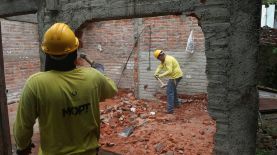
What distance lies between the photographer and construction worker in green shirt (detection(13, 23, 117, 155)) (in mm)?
2094

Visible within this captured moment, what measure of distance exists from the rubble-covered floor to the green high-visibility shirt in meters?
3.96

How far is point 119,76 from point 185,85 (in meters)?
2.55

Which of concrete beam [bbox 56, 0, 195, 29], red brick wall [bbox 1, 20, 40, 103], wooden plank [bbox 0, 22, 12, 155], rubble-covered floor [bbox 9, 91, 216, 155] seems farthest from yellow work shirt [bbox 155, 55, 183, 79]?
wooden plank [bbox 0, 22, 12, 155]

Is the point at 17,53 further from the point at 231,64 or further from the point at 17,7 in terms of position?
the point at 231,64

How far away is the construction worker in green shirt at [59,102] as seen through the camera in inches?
82.4

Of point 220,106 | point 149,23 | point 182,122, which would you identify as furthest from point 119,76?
point 220,106

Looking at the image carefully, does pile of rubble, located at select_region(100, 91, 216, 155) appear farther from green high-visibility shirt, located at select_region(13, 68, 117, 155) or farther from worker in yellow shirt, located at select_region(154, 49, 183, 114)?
green high-visibility shirt, located at select_region(13, 68, 117, 155)

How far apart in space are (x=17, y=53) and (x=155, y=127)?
17.2 ft

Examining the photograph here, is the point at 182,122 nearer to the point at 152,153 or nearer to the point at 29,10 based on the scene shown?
the point at 152,153

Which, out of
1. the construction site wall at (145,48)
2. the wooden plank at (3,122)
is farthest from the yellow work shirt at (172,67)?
the wooden plank at (3,122)

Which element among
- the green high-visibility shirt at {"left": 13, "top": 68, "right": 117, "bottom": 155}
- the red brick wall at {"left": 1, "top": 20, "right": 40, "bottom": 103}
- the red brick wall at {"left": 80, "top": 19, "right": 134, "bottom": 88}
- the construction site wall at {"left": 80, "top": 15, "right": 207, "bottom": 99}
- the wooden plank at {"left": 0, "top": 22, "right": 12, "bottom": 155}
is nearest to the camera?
the green high-visibility shirt at {"left": 13, "top": 68, "right": 117, "bottom": 155}

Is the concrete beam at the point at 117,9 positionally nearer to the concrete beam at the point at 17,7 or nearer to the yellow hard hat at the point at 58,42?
the concrete beam at the point at 17,7

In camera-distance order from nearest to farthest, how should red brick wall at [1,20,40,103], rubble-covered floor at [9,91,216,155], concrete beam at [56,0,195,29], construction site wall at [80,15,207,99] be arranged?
1. concrete beam at [56,0,195,29]
2. rubble-covered floor at [9,91,216,155]
3. construction site wall at [80,15,207,99]
4. red brick wall at [1,20,40,103]

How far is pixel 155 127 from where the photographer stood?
7297 millimetres
